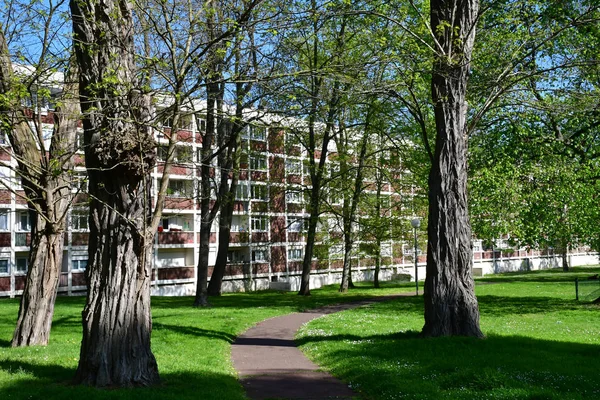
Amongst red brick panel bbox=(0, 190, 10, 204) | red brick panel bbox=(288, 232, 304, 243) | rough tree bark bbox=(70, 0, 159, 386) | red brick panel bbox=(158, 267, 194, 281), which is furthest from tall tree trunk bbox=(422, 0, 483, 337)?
red brick panel bbox=(288, 232, 304, 243)

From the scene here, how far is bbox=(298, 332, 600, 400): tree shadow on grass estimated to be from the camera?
327 inches

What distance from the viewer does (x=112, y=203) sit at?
9.02 metres

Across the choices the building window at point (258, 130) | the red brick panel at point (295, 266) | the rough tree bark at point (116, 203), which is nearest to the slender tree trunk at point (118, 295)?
the rough tree bark at point (116, 203)

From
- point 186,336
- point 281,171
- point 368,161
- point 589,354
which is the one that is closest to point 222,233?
point 281,171

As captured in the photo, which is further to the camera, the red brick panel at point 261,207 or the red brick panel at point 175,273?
the red brick panel at point 175,273

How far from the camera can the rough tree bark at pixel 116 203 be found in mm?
8719

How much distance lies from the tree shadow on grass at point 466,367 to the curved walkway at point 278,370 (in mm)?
395

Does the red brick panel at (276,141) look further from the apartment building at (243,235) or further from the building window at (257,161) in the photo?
the building window at (257,161)

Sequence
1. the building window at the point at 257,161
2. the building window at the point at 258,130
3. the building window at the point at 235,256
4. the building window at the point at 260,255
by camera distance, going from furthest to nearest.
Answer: the building window at the point at 260,255 < the building window at the point at 235,256 < the building window at the point at 257,161 < the building window at the point at 258,130

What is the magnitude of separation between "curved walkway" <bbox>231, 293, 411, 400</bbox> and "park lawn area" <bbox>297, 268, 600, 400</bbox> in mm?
302

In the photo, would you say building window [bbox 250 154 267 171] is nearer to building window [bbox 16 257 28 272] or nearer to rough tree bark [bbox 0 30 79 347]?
building window [bbox 16 257 28 272]

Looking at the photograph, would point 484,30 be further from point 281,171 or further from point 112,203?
point 281,171

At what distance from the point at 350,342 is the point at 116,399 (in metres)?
6.43

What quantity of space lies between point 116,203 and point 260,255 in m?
42.4
